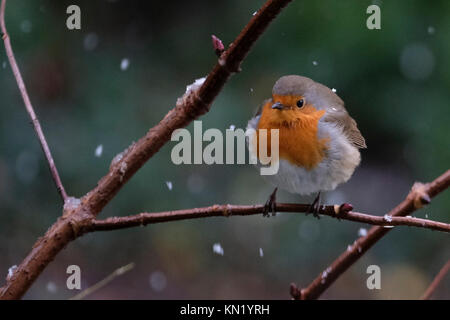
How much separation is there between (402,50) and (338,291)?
4.86 feet

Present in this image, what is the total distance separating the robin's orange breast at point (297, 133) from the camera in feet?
4.49

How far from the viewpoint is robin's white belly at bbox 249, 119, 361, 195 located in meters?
1.39

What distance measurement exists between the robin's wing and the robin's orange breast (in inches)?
2.1

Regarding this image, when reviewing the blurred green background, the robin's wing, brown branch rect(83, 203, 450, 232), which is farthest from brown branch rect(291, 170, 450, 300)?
the blurred green background

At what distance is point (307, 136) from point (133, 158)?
556 millimetres

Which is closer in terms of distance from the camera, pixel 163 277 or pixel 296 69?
pixel 296 69

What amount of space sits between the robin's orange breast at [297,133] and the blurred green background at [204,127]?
53.5 inches

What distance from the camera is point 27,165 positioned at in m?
3.29

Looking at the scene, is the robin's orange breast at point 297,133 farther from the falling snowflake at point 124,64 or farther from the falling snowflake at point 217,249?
the falling snowflake at point 217,249

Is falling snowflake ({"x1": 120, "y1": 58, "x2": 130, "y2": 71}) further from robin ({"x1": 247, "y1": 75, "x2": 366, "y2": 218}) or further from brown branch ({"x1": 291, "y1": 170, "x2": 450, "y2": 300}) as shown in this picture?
brown branch ({"x1": 291, "y1": 170, "x2": 450, "y2": 300})

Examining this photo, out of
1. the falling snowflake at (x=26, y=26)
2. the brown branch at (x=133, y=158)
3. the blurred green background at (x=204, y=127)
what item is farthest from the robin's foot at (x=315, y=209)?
the falling snowflake at (x=26, y=26)
